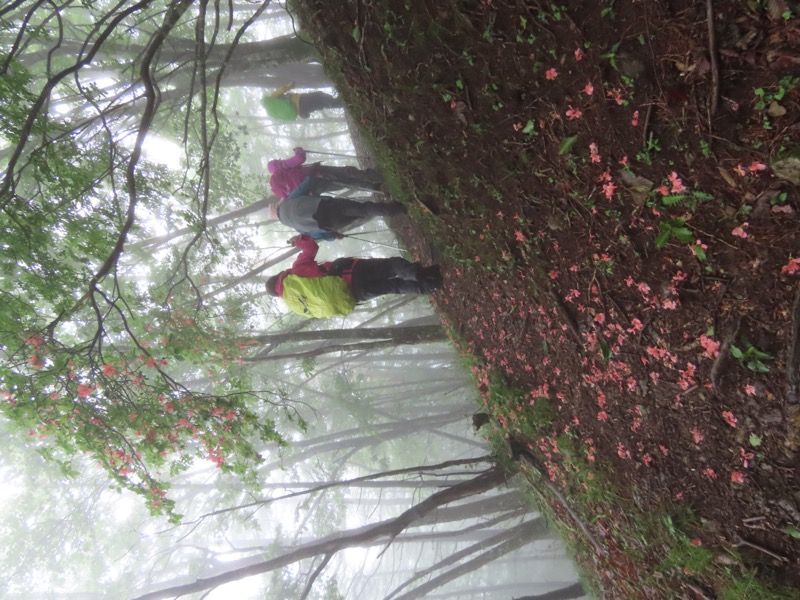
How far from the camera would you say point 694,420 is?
2479 mm

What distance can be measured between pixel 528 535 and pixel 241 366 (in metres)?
6.24

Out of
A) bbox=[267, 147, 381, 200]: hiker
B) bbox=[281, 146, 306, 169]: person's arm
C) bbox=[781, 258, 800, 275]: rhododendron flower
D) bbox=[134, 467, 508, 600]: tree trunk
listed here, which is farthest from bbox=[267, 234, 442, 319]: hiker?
bbox=[781, 258, 800, 275]: rhododendron flower

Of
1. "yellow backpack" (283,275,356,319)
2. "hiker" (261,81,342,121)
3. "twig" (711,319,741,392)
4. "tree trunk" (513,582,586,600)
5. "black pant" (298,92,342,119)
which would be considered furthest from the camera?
"black pant" (298,92,342,119)

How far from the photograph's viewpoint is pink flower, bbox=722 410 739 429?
2.27 meters

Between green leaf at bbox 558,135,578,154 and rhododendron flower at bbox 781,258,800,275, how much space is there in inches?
49.2

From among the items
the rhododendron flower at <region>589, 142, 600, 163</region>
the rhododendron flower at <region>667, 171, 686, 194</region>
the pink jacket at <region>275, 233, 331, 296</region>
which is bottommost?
the pink jacket at <region>275, 233, 331, 296</region>

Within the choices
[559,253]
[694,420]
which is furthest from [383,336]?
[694,420]

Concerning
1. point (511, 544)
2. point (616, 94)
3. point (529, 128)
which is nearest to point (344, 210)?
point (529, 128)

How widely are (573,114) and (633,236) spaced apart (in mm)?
809

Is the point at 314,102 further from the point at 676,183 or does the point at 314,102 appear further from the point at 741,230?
the point at 741,230

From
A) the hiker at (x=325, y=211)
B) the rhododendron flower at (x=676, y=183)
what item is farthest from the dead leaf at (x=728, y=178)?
the hiker at (x=325, y=211)

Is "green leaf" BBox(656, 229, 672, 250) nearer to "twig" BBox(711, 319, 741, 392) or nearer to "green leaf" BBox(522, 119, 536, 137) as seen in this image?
"twig" BBox(711, 319, 741, 392)

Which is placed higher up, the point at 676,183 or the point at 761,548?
the point at 676,183

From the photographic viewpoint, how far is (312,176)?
5.53m
